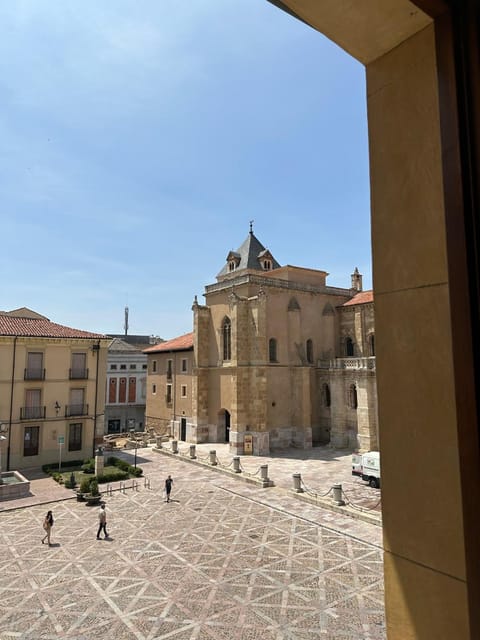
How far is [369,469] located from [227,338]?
14.4 m

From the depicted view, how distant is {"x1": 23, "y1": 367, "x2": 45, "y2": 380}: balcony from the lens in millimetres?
23891

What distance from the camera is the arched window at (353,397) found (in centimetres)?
2842

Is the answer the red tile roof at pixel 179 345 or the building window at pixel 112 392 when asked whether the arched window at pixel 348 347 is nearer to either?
the red tile roof at pixel 179 345

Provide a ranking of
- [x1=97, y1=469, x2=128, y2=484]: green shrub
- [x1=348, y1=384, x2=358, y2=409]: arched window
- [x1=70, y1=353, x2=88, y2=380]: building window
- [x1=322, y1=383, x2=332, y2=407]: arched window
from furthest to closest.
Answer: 1. [x1=322, y1=383, x2=332, y2=407]: arched window
2. [x1=348, y1=384, x2=358, y2=409]: arched window
3. [x1=70, y1=353, x2=88, y2=380]: building window
4. [x1=97, y1=469, x2=128, y2=484]: green shrub

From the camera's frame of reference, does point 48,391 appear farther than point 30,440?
Yes

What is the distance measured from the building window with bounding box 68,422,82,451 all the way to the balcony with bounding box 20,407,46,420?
179 centimetres

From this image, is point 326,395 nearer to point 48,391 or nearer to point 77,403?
point 77,403

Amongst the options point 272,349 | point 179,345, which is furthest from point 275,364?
point 179,345

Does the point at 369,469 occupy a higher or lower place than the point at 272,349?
lower

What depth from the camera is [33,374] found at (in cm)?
2417

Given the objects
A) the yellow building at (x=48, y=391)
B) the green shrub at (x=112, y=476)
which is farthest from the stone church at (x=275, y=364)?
the yellow building at (x=48, y=391)

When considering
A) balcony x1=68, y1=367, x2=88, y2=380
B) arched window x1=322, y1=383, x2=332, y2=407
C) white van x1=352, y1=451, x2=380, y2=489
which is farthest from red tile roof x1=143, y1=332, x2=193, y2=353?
white van x1=352, y1=451, x2=380, y2=489

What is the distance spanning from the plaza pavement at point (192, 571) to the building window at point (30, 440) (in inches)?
227

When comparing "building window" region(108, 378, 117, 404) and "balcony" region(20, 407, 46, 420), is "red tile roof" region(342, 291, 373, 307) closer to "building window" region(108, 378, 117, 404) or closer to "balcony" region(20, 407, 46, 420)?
"balcony" region(20, 407, 46, 420)
